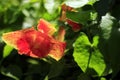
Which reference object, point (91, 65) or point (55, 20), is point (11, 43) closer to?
point (91, 65)

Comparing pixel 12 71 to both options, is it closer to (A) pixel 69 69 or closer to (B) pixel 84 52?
(A) pixel 69 69

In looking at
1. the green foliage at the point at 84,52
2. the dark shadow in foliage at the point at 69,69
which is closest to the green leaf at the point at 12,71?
the green foliage at the point at 84,52

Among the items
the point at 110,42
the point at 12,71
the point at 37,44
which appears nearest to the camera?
the point at 110,42

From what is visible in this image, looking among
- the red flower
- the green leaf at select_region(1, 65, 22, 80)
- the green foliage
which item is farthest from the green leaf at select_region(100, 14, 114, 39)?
the green leaf at select_region(1, 65, 22, 80)

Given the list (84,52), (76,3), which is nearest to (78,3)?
(76,3)

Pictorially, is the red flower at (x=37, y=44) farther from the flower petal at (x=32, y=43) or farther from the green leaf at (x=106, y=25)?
the green leaf at (x=106, y=25)

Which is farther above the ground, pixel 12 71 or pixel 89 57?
pixel 89 57

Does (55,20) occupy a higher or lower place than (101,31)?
lower

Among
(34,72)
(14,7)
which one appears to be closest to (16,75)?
(34,72)
